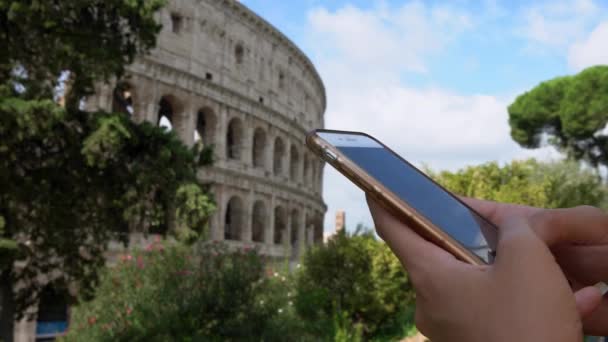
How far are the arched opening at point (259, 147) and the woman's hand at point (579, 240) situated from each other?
30.4 metres

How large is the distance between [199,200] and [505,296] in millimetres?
10180

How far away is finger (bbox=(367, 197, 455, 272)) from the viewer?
0.98 m

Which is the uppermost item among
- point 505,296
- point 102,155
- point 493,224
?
point 102,155

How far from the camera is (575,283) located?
117 cm

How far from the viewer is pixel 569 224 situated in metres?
0.94

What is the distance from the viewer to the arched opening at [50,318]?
866 inches

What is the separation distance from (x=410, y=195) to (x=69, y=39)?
10717 millimetres

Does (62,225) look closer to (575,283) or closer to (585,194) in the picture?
(575,283)

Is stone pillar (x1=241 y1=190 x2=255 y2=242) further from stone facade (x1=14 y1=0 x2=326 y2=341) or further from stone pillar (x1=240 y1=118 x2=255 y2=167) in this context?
stone pillar (x1=240 y1=118 x2=255 y2=167)

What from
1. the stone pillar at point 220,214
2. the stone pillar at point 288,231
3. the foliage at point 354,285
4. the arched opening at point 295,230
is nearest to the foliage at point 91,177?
the foliage at point 354,285

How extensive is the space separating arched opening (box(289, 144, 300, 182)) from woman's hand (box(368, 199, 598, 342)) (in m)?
34.5

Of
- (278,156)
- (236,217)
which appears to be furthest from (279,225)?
(236,217)

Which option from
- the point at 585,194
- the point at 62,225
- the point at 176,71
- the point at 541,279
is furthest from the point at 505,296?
the point at 176,71

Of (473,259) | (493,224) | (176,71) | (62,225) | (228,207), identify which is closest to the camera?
(473,259)
